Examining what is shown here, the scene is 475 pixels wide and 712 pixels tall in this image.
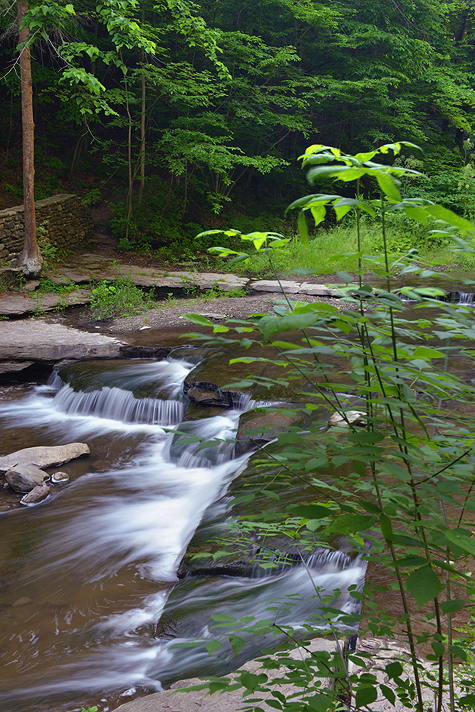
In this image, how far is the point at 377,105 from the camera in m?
18.1

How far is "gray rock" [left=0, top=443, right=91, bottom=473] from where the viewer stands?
5.05 m

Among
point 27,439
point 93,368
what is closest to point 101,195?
point 93,368

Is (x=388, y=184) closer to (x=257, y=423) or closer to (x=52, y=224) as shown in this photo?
(x=257, y=423)

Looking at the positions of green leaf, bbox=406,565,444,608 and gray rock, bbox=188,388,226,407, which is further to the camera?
gray rock, bbox=188,388,226,407

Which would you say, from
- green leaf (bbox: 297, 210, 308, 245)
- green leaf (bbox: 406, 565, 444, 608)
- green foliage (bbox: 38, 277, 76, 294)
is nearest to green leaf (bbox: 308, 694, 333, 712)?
green leaf (bbox: 406, 565, 444, 608)

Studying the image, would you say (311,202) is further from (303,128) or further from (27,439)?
(303,128)

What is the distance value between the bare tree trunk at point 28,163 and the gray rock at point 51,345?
7.72 ft

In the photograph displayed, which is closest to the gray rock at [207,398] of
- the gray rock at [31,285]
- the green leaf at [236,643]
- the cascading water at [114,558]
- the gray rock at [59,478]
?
the cascading water at [114,558]

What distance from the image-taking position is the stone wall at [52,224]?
10.2m

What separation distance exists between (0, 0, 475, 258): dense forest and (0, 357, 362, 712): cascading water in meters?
8.30

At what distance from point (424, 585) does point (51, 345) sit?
7.36m

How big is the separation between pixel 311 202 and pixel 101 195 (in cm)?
1631

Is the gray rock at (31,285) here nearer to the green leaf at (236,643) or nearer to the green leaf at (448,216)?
the green leaf at (236,643)

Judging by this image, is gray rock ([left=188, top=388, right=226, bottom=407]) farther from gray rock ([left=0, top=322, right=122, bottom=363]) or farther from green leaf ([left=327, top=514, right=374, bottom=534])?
green leaf ([left=327, top=514, right=374, bottom=534])
